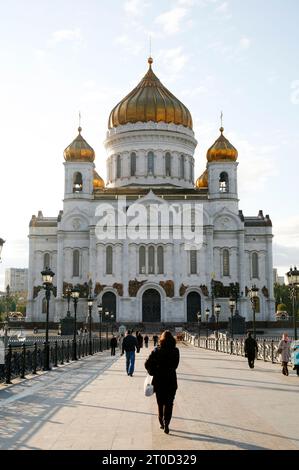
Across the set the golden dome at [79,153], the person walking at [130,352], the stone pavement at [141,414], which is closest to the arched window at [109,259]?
the golden dome at [79,153]

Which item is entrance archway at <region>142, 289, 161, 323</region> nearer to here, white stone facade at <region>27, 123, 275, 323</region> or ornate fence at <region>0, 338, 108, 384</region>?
white stone facade at <region>27, 123, 275, 323</region>

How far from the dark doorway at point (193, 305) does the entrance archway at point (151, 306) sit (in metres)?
3.23

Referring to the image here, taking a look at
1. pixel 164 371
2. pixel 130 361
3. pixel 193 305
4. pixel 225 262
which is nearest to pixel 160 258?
pixel 193 305

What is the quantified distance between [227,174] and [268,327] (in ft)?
58.0

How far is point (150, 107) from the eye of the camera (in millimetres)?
72312

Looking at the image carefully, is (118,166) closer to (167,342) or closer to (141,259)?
(141,259)

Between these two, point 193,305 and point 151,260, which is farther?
point 151,260

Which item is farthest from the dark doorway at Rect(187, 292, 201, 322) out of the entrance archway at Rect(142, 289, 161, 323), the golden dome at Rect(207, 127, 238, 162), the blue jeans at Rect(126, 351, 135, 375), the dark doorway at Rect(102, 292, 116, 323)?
the blue jeans at Rect(126, 351, 135, 375)

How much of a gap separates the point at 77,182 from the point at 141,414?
59.3 metres

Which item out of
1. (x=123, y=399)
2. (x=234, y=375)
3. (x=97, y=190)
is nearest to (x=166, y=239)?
(x=97, y=190)

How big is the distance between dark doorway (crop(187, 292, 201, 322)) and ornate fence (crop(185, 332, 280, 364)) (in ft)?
35.9

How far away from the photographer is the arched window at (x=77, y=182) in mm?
68981

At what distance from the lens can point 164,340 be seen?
9766 mm

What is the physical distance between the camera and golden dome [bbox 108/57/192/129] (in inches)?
2849
